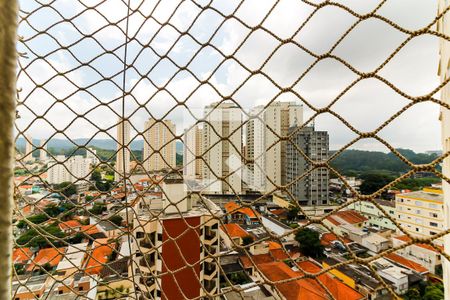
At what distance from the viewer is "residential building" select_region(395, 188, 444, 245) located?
5.93 meters

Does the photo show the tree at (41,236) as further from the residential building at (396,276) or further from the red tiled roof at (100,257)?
the residential building at (396,276)

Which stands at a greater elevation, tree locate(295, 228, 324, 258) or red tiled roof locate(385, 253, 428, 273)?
tree locate(295, 228, 324, 258)

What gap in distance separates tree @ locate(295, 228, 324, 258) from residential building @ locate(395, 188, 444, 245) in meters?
2.28

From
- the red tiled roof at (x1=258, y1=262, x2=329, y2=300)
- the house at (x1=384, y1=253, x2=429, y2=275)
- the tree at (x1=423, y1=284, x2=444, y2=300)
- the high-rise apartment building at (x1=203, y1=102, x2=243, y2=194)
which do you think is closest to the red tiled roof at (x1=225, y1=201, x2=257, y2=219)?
the high-rise apartment building at (x1=203, y1=102, x2=243, y2=194)

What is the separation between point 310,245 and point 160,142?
6.26 m

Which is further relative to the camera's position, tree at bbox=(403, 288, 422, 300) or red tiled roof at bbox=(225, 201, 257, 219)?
tree at bbox=(403, 288, 422, 300)

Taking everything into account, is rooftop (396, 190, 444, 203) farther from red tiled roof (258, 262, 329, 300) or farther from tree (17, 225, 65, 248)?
tree (17, 225, 65, 248)

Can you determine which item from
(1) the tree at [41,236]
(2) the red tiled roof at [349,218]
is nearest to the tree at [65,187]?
(1) the tree at [41,236]

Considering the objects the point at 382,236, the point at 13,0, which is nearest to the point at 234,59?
the point at 13,0

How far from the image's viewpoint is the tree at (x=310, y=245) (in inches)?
271

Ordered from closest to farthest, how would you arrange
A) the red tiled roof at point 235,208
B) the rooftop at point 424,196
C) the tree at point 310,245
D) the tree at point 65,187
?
the red tiled roof at point 235,208, the tree at point 65,187, the rooftop at point 424,196, the tree at point 310,245

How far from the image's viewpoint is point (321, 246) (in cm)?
697

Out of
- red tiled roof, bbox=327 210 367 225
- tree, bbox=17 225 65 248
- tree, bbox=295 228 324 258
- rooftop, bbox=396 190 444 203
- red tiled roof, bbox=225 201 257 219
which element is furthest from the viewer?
red tiled roof, bbox=327 210 367 225

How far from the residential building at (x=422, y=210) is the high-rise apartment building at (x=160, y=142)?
6.51 m
